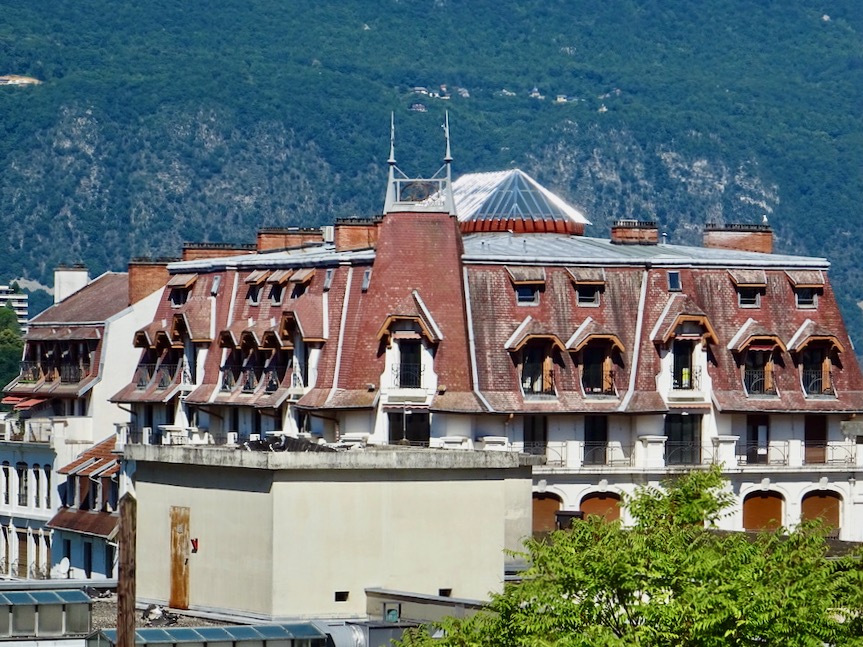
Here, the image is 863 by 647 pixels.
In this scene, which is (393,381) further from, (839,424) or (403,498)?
(403,498)

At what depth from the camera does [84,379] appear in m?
128

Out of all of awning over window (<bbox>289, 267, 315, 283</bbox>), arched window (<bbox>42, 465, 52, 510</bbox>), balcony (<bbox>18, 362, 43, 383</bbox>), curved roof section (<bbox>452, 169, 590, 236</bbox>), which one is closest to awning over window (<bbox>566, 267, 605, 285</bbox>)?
curved roof section (<bbox>452, 169, 590, 236</bbox>)

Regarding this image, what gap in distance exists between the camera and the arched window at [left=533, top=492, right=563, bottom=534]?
108m

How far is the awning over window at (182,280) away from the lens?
123375 mm

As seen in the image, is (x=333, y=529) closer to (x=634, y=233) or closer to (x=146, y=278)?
(x=634, y=233)

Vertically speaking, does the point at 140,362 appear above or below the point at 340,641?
above

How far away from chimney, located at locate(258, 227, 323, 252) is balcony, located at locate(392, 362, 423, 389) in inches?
884

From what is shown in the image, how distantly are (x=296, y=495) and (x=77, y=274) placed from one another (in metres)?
76.0

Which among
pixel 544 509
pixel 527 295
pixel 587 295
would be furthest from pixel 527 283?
pixel 544 509

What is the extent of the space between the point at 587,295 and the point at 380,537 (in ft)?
142

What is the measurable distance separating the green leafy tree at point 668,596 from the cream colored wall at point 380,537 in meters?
9.04

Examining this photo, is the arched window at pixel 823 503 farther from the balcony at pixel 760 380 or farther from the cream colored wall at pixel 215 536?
the cream colored wall at pixel 215 536

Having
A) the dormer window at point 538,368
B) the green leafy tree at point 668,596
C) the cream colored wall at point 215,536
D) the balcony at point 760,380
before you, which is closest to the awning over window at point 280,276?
the dormer window at point 538,368

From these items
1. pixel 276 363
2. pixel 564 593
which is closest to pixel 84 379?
pixel 276 363
